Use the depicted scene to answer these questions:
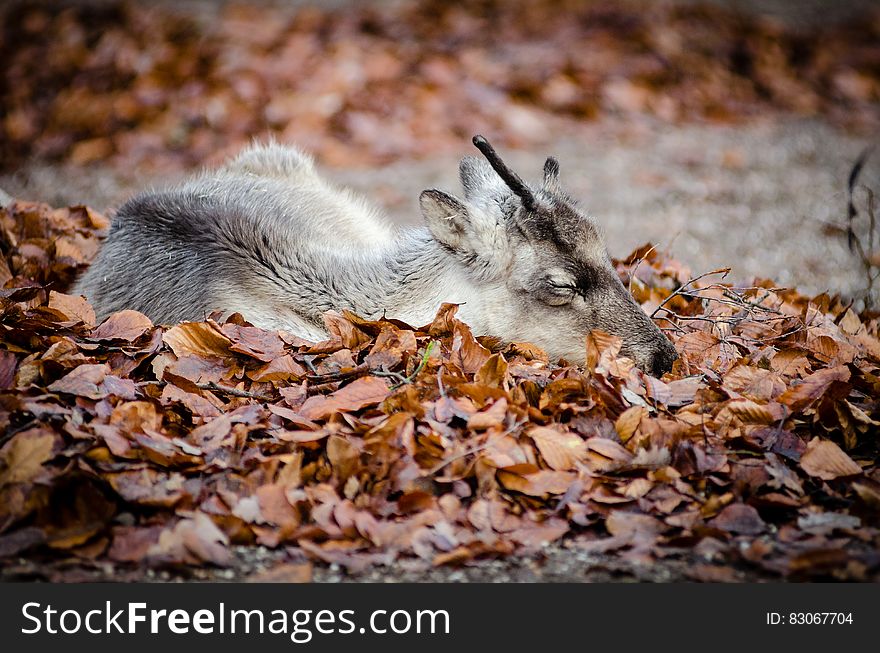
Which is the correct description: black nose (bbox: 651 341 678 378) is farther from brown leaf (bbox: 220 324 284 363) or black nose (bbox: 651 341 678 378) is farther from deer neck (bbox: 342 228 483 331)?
brown leaf (bbox: 220 324 284 363)

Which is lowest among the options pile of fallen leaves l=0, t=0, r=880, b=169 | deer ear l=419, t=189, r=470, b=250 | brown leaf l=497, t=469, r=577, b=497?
brown leaf l=497, t=469, r=577, b=497

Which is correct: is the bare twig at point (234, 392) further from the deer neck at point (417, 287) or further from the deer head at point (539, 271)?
the deer head at point (539, 271)

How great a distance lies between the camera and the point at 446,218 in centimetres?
462

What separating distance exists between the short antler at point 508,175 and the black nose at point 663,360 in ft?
3.08

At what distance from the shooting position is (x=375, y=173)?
1003 centimetres

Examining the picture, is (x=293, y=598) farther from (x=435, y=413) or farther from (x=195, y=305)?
(x=195, y=305)

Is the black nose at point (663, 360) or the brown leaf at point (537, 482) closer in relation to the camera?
the brown leaf at point (537, 482)

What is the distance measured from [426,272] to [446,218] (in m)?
0.32

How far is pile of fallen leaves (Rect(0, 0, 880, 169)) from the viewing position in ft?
35.2

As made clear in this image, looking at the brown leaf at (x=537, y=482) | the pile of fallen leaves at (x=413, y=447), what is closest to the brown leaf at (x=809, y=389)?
the pile of fallen leaves at (x=413, y=447)

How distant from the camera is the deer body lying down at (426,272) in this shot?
4.57 meters

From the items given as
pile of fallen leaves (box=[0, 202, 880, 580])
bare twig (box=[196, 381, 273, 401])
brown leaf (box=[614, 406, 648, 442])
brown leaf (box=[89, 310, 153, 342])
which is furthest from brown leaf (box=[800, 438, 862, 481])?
brown leaf (box=[89, 310, 153, 342])

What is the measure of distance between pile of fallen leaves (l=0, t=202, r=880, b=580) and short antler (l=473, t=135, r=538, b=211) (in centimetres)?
66

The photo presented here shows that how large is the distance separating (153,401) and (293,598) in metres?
1.23
